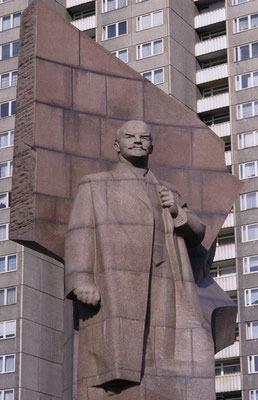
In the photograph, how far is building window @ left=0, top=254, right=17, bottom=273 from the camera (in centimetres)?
6173

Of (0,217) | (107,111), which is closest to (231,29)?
(0,217)

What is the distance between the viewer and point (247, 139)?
65.9m

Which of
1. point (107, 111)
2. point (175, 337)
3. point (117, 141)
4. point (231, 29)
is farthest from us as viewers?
point (231, 29)

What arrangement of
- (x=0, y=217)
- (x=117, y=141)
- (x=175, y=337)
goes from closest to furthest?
(x=175, y=337) → (x=117, y=141) → (x=0, y=217)

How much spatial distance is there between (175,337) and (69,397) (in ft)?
7.22

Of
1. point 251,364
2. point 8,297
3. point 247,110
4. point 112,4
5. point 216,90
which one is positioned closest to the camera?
point 251,364

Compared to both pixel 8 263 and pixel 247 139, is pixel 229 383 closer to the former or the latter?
pixel 8 263

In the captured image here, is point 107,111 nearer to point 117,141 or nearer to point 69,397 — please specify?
point 117,141

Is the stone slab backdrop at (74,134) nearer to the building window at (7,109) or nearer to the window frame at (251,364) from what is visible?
the window frame at (251,364)

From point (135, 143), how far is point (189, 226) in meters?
1.63

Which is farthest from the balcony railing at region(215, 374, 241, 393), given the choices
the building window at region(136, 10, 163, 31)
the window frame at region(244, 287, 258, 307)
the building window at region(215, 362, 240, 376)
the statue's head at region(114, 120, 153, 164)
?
the statue's head at region(114, 120, 153, 164)

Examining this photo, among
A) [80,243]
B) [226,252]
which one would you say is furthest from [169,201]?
[226,252]

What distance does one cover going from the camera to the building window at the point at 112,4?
7106cm

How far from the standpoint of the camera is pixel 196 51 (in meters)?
70.9
